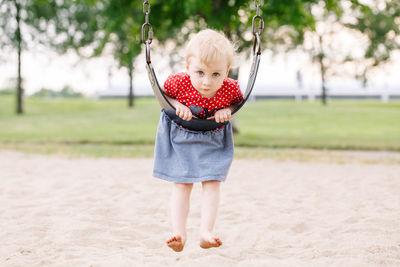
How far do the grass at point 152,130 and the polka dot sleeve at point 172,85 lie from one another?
7.19 m

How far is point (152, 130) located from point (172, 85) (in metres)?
14.8

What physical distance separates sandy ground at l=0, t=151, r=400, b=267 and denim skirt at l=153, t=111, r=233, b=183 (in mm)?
730

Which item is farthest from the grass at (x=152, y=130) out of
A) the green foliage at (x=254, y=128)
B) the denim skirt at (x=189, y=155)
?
the denim skirt at (x=189, y=155)

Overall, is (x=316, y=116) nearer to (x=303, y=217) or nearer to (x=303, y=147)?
(x=303, y=147)

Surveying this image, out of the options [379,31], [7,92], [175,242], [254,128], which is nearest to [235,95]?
[175,242]

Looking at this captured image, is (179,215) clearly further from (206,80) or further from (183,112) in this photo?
(206,80)

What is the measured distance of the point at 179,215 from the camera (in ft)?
9.53

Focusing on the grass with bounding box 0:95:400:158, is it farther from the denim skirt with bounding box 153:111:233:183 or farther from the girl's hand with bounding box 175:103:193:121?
the girl's hand with bounding box 175:103:193:121

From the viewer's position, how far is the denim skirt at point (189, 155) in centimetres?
289

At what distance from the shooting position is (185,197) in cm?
296

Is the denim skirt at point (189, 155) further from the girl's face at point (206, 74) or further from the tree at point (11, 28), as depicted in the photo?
the tree at point (11, 28)

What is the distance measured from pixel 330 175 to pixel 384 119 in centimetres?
1496

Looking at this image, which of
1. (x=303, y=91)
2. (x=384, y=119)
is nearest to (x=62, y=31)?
(x=384, y=119)

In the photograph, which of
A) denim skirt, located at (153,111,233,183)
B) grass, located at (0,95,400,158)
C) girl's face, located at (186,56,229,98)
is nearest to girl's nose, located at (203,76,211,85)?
girl's face, located at (186,56,229,98)
